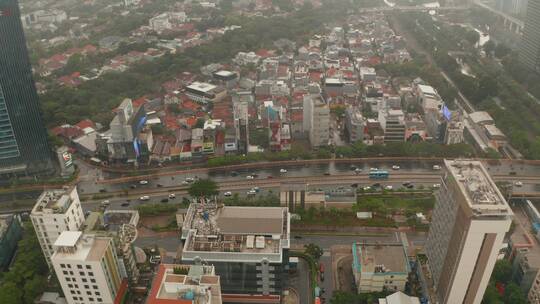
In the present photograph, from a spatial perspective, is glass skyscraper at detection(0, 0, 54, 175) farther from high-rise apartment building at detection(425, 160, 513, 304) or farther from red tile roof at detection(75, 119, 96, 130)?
high-rise apartment building at detection(425, 160, 513, 304)

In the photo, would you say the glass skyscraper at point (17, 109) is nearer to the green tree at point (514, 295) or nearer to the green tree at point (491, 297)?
the green tree at point (491, 297)

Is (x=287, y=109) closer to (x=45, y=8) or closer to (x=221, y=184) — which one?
(x=221, y=184)

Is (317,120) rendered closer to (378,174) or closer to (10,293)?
(378,174)

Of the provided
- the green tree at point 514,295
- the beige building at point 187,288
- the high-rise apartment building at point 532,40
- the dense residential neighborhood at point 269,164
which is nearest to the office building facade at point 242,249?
the dense residential neighborhood at point 269,164

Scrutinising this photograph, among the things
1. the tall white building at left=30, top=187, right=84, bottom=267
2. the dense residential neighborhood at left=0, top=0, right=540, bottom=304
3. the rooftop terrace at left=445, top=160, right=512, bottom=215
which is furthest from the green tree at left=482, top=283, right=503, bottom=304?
the tall white building at left=30, top=187, right=84, bottom=267

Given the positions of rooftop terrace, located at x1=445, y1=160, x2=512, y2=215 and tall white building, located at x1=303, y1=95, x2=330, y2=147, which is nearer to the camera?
rooftop terrace, located at x1=445, y1=160, x2=512, y2=215

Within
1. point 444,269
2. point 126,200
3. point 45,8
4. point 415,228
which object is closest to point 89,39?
point 45,8
